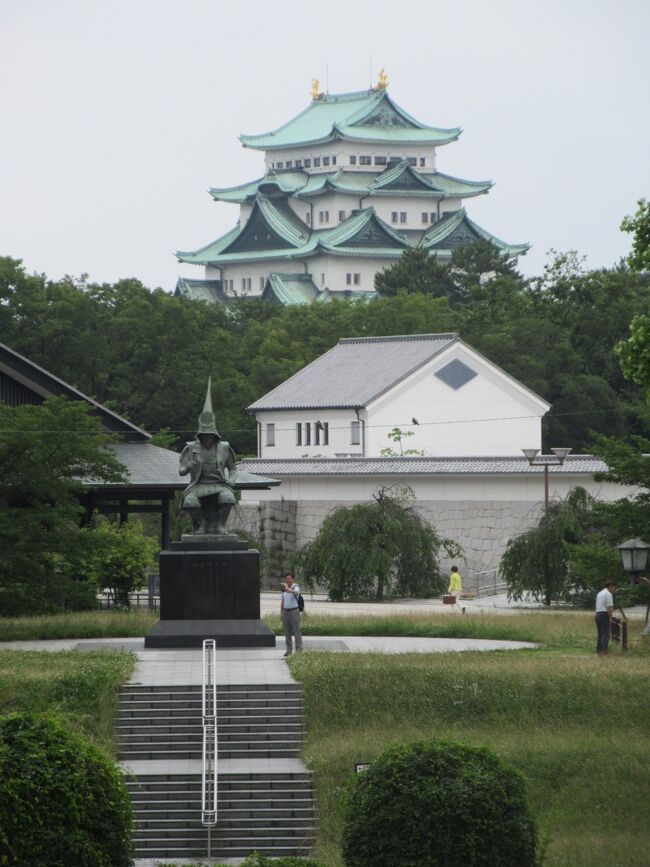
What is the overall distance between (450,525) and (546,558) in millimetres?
8425

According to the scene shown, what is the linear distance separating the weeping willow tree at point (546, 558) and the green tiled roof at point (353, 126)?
69.5m

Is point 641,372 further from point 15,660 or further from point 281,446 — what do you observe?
point 281,446

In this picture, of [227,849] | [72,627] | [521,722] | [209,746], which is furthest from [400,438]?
[227,849]

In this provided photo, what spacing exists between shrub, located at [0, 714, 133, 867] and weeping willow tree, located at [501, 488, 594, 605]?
960 inches

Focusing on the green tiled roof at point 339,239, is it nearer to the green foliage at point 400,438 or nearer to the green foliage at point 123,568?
the green foliage at point 400,438

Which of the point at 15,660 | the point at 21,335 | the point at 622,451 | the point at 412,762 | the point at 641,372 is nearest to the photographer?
the point at 412,762

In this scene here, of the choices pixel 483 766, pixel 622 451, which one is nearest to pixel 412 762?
pixel 483 766

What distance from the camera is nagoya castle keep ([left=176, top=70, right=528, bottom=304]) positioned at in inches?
3895

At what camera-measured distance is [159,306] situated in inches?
2468

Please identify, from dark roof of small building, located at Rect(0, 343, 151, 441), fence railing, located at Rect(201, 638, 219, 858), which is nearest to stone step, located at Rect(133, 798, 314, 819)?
fence railing, located at Rect(201, 638, 219, 858)

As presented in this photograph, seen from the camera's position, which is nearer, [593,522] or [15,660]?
[15,660]

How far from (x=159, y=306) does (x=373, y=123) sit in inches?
1965

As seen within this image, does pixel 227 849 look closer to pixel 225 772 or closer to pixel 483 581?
pixel 225 772

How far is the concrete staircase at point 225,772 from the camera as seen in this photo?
1802 cm
